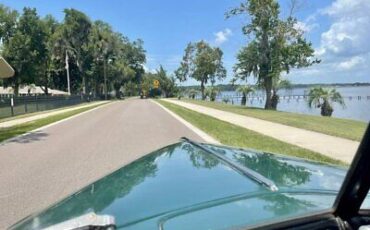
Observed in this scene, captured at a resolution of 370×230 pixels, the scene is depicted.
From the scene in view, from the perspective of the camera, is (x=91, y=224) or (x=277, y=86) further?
(x=277, y=86)

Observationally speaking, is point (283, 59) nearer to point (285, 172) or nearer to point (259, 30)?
point (259, 30)

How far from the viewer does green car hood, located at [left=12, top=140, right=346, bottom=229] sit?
2027 mm

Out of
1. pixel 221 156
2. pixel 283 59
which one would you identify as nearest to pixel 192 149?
pixel 221 156

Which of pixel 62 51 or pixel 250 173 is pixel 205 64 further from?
pixel 250 173

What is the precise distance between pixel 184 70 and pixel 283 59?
5125 centimetres

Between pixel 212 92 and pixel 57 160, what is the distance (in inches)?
2328

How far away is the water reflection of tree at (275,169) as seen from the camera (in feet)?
8.64

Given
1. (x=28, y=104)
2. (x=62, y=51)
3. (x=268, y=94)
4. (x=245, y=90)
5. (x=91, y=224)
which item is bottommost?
(x=28, y=104)

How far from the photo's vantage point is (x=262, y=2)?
34.8m

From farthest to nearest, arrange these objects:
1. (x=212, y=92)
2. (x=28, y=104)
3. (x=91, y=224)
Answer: (x=212, y=92) → (x=28, y=104) → (x=91, y=224)

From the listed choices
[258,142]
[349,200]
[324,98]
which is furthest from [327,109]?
[349,200]

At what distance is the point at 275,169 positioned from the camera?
2.99 m

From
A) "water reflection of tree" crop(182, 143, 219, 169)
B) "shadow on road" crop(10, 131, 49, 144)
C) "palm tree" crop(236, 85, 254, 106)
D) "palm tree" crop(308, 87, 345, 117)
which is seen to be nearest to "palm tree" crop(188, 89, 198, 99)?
"palm tree" crop(236, 85, 254, 106)

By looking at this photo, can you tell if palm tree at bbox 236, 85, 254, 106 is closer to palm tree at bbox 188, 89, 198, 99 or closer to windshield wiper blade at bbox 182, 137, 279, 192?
palm tree at bbox 188, 89, 198, 99
